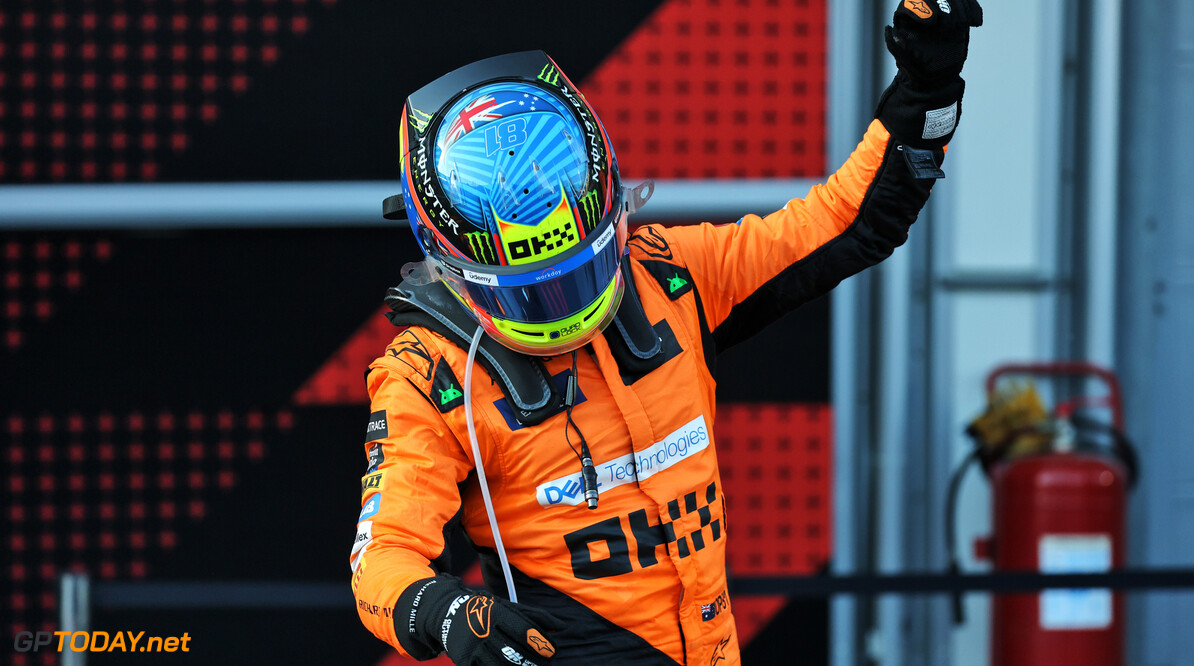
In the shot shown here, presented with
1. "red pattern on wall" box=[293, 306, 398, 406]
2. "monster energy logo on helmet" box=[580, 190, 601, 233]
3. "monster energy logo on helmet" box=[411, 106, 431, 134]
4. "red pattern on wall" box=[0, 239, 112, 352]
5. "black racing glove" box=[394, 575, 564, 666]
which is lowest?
"red pattern on wall" box=[293, 306, 398, 406]

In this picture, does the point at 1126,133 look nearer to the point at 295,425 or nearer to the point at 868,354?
the point at 868,354

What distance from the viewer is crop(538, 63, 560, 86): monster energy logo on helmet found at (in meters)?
1.42

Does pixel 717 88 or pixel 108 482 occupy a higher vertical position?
pixel 717 88

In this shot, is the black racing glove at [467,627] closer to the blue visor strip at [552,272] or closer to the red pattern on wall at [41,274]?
the blue visor strip at [552,272]

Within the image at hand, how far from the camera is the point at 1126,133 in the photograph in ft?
9.65

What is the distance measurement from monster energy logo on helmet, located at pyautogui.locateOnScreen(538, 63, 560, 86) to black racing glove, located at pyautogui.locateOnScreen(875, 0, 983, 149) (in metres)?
0.48

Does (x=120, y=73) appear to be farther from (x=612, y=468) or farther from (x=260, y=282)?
(x=612, y=468)

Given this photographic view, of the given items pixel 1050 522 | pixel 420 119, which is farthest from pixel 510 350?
pixel 1050 522

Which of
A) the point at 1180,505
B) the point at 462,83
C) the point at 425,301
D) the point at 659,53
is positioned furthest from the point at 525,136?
the point at 1180,505

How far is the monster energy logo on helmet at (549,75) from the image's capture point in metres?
1.42

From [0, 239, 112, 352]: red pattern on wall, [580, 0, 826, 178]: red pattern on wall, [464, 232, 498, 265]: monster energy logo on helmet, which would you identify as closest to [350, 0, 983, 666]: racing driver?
[464, 232, 498, 265]: monster energy logo on helmet

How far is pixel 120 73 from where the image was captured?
2.67 meters

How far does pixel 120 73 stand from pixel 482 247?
184 centimetres

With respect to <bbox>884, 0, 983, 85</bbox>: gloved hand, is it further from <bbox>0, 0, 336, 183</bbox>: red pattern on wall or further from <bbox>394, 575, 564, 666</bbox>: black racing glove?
<bbox>0, 0, 336, 183</bbox>: red pattern on wall
